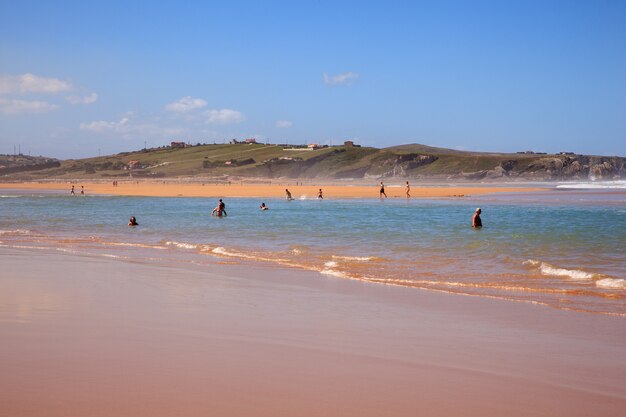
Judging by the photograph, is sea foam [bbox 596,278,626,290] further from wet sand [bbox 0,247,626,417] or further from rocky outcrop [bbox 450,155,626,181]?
rocky outcrop [bbox 450,155,626,181]

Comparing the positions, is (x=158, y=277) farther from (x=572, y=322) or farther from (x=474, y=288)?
(x=572, y=322)

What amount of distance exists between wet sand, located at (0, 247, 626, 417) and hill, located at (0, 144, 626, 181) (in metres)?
132

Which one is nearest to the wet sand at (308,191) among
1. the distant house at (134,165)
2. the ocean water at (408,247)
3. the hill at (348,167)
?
the ocean water at (408,247)

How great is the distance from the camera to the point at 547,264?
1584cm

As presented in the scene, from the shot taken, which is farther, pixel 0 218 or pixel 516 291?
Result: pixel 0 218

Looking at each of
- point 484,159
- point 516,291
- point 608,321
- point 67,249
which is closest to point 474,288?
point 516,291

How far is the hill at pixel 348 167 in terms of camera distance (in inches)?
5945

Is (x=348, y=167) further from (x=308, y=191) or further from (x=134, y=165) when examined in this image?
(x=308, y=191)

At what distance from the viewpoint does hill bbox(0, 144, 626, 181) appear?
151000 millimetres

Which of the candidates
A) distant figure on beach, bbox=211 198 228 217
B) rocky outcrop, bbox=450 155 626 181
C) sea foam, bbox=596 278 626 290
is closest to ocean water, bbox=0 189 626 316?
sea foam, bbox=596 278 626 290

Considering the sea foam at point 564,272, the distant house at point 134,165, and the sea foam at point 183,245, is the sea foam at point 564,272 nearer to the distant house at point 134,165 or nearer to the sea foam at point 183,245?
the sea foam at point 183,245

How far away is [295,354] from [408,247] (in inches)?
533

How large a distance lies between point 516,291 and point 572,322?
3021mm

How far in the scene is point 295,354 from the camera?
6879mm
